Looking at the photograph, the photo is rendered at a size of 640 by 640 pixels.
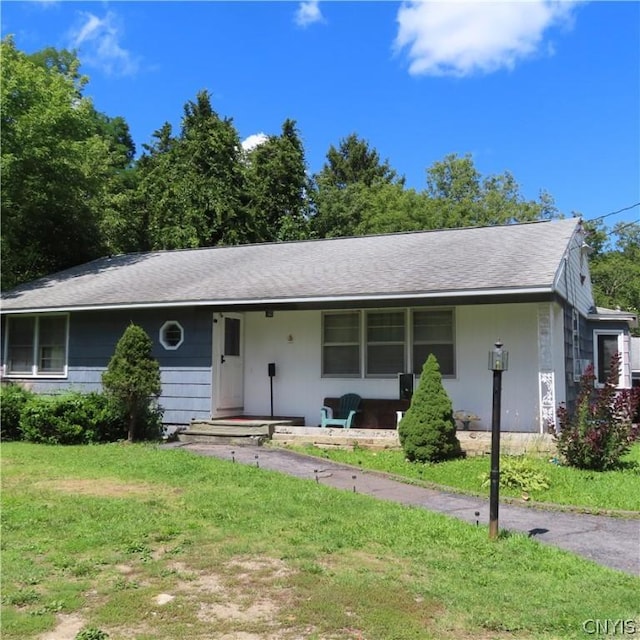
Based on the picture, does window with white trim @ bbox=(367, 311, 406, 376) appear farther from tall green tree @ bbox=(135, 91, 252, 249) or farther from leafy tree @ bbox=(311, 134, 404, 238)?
leafy tree @ bbox=(311, 134, 404, 238)

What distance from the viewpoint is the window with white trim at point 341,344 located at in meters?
12.7

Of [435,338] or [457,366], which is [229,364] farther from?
[457,366]

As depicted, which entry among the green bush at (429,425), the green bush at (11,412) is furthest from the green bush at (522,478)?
the green bush at (11,412)

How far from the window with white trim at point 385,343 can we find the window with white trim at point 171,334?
3.93 meters

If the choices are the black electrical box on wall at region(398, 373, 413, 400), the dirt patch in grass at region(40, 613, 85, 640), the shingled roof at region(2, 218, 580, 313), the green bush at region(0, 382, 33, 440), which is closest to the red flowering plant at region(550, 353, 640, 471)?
the shingled roof at region(2, 218, 580, 313)

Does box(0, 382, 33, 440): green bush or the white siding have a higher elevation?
the white siding

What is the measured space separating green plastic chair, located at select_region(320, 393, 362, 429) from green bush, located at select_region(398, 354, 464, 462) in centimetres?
252

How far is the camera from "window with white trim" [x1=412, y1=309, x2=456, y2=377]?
39.1 feet

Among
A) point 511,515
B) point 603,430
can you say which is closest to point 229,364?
point 603,430

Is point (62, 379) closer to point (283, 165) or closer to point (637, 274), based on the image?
point (283, 165)

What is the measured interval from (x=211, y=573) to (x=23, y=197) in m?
17.4

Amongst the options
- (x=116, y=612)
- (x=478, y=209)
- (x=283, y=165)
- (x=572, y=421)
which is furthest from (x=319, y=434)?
(x=478, y=209)

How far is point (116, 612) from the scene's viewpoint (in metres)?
3.74

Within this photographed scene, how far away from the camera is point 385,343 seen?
1245cm
